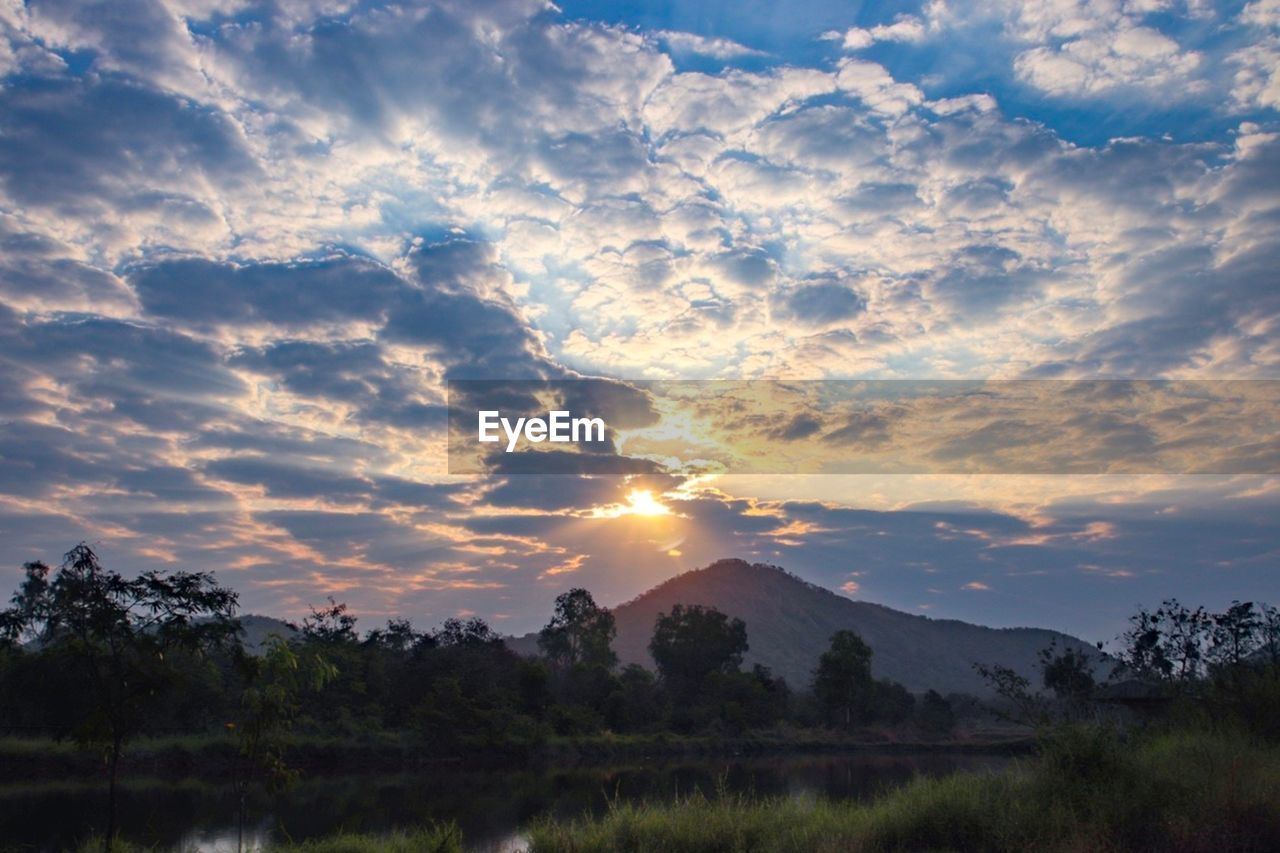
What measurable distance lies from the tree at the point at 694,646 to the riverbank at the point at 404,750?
36.0 ft

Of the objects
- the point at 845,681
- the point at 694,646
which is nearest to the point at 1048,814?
the point at 845,681

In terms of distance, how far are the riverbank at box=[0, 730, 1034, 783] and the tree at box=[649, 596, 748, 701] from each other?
36.0ft

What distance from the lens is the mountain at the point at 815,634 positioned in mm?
156250

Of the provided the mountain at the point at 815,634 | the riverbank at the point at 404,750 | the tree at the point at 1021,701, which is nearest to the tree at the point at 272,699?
the tree at the point at 1021,701

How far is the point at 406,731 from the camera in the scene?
5116 cm

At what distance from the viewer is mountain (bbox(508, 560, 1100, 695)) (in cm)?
15625

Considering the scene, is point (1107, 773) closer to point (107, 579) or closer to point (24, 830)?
point (107, 579)

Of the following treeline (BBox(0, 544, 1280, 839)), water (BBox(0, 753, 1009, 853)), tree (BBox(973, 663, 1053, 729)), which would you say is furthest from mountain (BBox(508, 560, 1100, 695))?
tree (BBox(973, 663, 1053, 729))

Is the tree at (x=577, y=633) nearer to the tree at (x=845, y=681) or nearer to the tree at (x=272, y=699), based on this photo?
the tree at (x=845, y=681)

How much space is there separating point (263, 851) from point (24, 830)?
1343 centimetres

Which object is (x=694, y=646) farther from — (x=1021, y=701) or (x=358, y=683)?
(x=1021, y=701)

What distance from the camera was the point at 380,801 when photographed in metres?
32.1

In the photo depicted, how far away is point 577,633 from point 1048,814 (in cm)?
7255

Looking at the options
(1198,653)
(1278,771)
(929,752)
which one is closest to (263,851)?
(1278,771)
